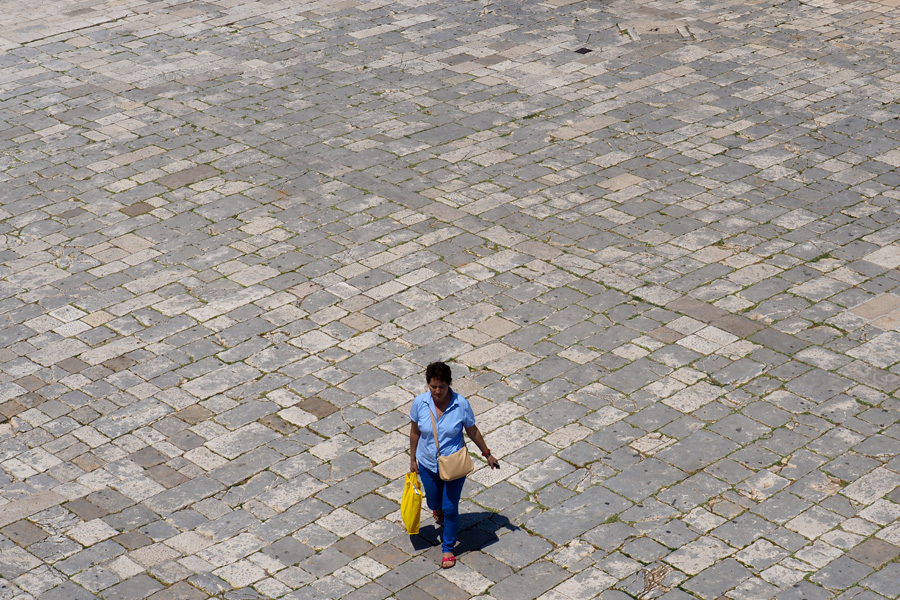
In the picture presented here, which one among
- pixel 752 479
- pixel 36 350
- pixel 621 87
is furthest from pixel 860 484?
pixel 621 87

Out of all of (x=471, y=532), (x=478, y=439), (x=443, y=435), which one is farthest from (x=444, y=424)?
(x=471, y=532)

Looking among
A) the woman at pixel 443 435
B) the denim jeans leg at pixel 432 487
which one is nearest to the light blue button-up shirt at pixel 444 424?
the woman at pixel 443 435

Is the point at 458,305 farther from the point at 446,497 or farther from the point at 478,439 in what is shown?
the point at 446,497

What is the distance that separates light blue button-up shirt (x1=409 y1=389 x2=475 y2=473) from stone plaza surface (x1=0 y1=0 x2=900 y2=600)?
86 centimetres

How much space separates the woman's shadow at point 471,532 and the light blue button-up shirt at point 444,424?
700mm

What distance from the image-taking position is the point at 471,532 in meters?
8.36

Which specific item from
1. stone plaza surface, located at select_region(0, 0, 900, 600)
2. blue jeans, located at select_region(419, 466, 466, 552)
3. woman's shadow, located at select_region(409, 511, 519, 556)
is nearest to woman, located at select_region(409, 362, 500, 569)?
blue jeans, located at select_region(419, 466, 466, 552)

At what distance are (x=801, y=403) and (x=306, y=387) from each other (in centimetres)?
415

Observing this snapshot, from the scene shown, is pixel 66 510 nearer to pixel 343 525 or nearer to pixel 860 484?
pixel 343 525

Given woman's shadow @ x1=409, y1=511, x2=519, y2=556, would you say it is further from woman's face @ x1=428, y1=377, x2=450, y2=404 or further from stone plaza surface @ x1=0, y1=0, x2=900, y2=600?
woman's face @ x1=428, y1=377, x2=450, y2=404

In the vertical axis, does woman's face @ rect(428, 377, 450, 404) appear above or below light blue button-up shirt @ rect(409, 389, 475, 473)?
above

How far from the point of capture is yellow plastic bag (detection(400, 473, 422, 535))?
7.88m

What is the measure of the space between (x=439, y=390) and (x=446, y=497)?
0.78m

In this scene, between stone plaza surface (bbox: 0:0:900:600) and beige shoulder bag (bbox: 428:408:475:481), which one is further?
stone plaza surface (bbox: 0:0:900:600)
